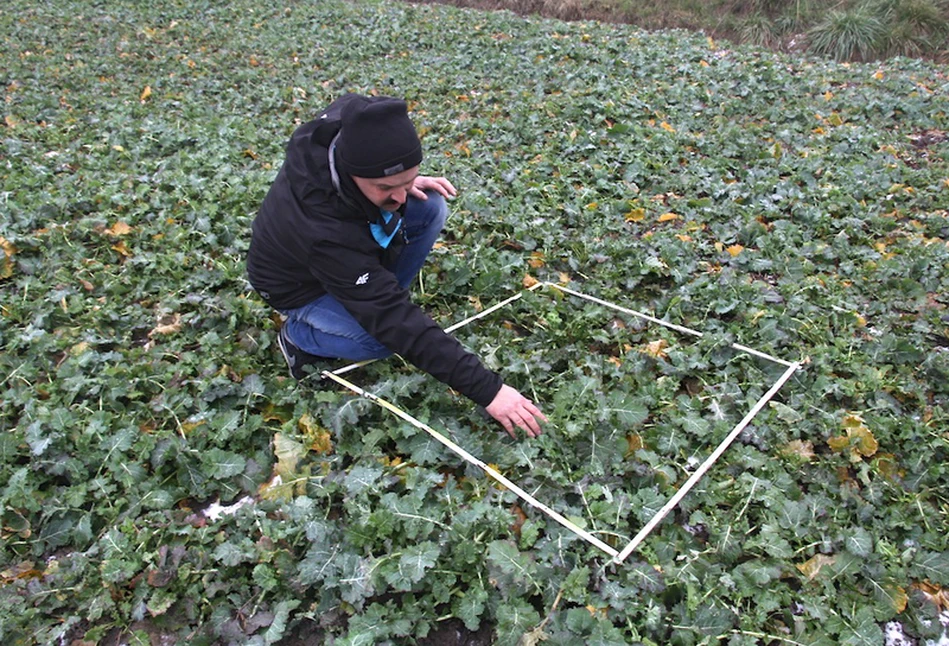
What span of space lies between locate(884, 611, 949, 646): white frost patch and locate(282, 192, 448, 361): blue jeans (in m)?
2.05

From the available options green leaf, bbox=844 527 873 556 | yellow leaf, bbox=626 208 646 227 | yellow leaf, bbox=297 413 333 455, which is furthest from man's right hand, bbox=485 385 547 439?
yellow leaf, bbox=626 208 646 227

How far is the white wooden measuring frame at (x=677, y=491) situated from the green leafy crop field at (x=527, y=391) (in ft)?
0.15

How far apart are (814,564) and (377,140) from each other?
198 cm

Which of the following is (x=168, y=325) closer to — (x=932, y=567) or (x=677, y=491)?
(x=677, y=491)

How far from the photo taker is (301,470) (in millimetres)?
2514

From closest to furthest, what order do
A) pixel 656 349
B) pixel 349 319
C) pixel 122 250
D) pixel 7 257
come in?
pixel 349 319, pixel 656 349, pixel 7 257, pixel 122 250

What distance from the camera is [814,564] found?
2143mm

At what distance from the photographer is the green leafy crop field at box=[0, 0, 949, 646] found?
207 centimetres

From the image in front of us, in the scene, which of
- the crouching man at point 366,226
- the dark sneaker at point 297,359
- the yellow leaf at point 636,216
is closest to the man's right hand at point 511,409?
the crouching man at point 366,226

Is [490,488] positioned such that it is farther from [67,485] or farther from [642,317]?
[67,485]

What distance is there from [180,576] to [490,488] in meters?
1.07

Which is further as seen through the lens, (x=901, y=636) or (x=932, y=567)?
(x=932, y=567)

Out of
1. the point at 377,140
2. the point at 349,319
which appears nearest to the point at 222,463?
the point at 349,319

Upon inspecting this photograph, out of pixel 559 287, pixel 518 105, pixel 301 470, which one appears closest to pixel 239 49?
pixel 518 105
